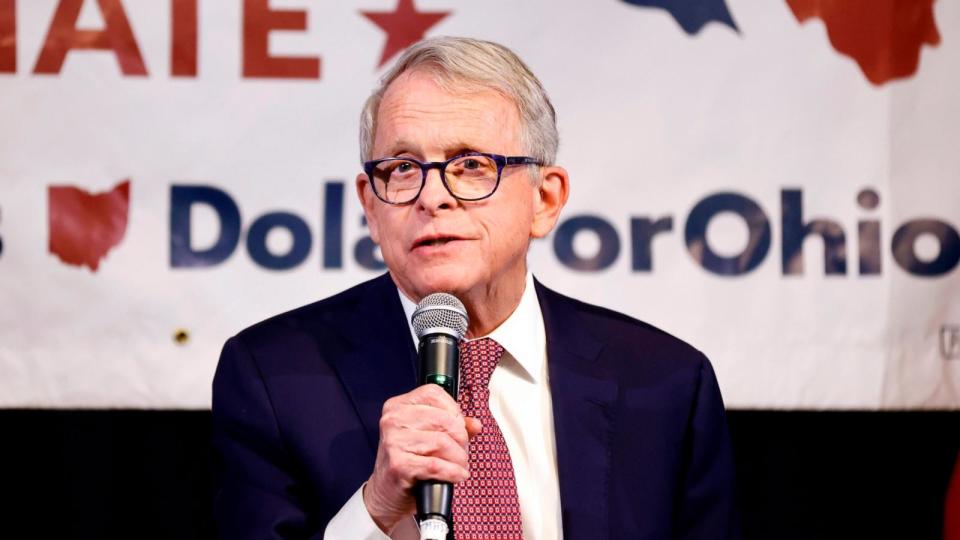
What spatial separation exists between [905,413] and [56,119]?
6.92 ft

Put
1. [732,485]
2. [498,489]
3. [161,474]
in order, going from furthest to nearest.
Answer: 1. [161,474]
2. [732,485]
3. [498,489]

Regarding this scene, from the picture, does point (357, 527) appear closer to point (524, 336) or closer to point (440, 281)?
point (440, 281)

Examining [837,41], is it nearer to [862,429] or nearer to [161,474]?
[862,429]

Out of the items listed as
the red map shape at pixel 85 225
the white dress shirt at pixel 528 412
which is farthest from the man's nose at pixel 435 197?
the red map shape at pixel 85 225

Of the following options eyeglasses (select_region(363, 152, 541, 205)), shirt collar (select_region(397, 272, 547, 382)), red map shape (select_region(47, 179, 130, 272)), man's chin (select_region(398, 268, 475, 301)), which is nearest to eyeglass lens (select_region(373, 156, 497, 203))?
eyeglasses (select_region(363, 152, 541, 205))

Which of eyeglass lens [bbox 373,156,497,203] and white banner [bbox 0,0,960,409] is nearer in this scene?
eyeglass lens [bbox 373,156,497,203]

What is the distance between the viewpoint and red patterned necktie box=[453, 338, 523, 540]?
180 cm

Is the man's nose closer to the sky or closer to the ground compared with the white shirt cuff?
closer to the sky

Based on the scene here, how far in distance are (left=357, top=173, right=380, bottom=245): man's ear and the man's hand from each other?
541 millimetres

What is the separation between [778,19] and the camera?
2814 mm

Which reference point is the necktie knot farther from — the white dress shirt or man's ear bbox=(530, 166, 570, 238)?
man's ear bbox=(530, 166, 570, 238)

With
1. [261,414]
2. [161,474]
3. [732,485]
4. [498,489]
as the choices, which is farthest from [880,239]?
[161,474]

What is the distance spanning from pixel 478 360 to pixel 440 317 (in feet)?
1.43

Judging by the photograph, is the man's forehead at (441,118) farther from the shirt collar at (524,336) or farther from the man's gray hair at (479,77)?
the shirt collar at (524,336)
